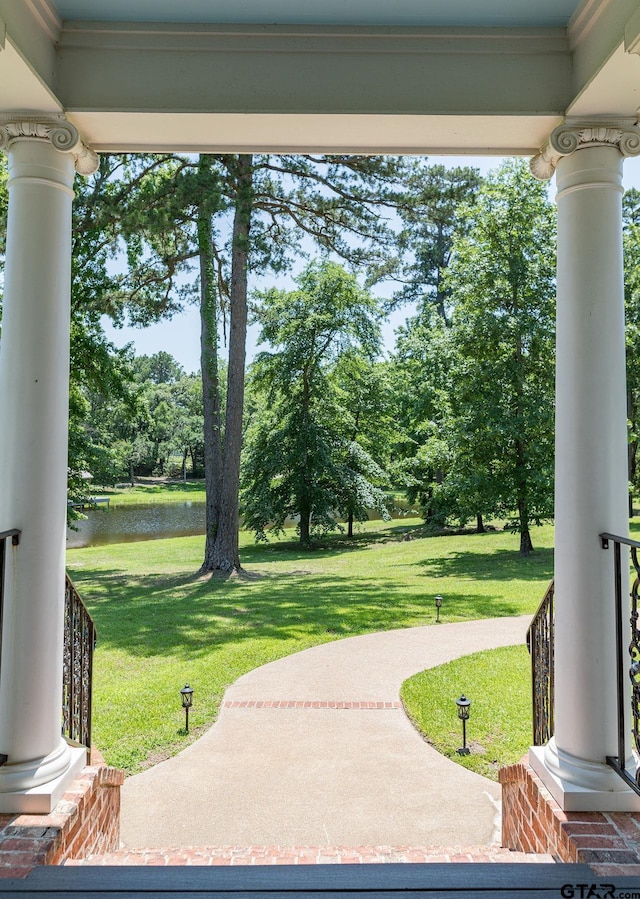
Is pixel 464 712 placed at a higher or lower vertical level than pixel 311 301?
lower

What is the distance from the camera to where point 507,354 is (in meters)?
13.8

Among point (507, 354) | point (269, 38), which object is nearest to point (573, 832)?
point (269, 38)

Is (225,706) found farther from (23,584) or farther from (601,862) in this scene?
(601,862)

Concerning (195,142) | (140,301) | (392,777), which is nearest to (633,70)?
(195,142)

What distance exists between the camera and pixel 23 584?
8.51 feet

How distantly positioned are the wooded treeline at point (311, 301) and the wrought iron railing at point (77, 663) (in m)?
8.54

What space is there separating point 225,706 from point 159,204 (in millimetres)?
8135

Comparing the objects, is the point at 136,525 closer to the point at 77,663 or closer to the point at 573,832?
the point at 77,663

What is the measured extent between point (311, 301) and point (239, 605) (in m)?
9.75

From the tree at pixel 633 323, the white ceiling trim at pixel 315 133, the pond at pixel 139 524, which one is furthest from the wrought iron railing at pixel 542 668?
the pond at pixel 139 524

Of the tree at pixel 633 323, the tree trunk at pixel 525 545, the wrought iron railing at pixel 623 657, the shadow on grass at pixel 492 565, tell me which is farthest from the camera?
the tree at pixel 633 323

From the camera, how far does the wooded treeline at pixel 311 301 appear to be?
38.3 ft

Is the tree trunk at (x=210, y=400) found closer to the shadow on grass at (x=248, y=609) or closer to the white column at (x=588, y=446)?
the shadow on grass at (x=248, y=609)

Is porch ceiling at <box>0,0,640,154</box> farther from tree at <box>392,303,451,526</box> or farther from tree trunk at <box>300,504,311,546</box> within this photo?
tree trunk at <box>300,504,311,546</box>
